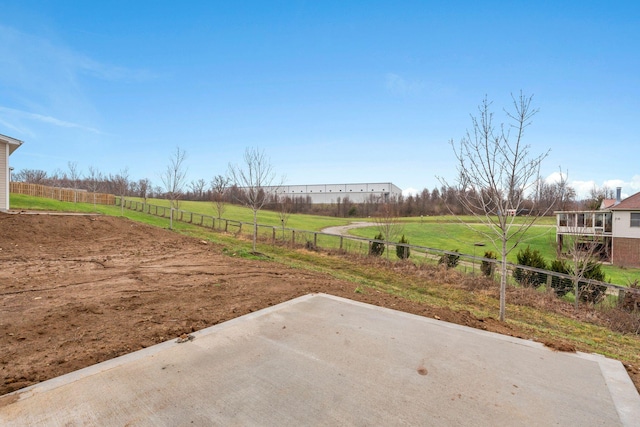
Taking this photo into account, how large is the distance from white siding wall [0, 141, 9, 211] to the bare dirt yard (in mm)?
6240

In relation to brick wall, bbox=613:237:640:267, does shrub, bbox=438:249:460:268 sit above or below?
above

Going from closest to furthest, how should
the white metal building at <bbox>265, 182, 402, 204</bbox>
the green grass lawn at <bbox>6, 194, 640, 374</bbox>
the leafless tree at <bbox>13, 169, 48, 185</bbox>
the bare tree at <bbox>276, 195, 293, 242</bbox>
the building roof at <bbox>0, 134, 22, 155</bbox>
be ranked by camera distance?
the green grass lawn at <bbox>6, 194, 640, 374</bbox>, the building roof at <bbox>0, 134, 22, 155</bbox>, the bare tree at <bbox>276, 195, 293, 242</bbox>, the leafless tree at <bbox>13, 169, 48, 185</bbox>, the white metal building at <bbox>265, 182, 402, 204</bbox>

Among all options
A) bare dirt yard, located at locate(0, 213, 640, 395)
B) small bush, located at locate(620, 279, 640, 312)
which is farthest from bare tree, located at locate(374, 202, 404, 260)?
bare dirt yard, located at locate(0, 213, 640, 395)

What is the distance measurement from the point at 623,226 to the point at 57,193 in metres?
55.1

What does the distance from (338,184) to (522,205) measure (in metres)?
87.8

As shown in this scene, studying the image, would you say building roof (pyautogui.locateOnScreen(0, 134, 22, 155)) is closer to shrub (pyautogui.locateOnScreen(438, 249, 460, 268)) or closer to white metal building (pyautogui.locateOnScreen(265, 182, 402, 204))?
shrub (pyautogui.locateOnScreen(438, 249, 460, 268))

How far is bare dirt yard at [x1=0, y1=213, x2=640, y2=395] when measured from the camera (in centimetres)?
308

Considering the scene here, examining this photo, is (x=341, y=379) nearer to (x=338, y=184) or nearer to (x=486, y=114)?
(x=486, y=114)

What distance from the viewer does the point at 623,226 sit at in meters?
25.2

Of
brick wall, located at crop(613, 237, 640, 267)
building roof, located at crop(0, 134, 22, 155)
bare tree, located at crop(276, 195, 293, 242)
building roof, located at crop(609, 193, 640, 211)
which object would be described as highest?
building roof, located at crop(0, 134, 22, 155)

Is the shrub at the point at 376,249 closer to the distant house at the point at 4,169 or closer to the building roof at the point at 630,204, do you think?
the distant house at the point at 4,169

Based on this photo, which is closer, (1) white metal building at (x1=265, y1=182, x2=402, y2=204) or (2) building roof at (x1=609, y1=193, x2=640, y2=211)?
(2) building roof at (x1=609, y1=193, x2=640, y2=211)

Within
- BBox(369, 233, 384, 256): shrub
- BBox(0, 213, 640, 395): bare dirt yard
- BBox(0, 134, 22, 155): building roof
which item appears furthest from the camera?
BBox(369, 233, 384, 256): shrub

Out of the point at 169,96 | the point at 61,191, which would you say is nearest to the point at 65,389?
the point at 169,96
